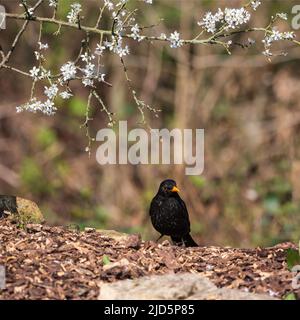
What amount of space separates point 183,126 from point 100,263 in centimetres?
546

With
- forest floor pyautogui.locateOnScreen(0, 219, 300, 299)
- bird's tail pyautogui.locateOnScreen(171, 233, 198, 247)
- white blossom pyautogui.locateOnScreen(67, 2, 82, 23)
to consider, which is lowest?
forest floor pyautogui.locateOnScreen(0, 219, 300, 299)

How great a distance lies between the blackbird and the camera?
6.80m

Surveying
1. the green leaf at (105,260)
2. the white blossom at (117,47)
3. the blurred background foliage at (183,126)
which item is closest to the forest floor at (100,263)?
the green leaf at (105,260)

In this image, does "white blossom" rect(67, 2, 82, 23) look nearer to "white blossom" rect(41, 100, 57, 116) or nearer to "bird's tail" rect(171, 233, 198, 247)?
"white blossom" rect(41, 100, 57, 116)

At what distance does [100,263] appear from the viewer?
16.5 feet

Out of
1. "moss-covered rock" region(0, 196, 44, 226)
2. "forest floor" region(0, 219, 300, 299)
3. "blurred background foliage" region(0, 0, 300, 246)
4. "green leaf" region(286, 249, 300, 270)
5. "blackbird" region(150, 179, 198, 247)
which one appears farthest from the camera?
"blurred background foliage" region(0, 0, 300, 246)

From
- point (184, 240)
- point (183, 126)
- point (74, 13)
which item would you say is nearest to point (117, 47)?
point (74, 13)

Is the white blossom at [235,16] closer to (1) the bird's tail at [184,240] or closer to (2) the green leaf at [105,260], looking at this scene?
(2) the green leaf at [105,260]

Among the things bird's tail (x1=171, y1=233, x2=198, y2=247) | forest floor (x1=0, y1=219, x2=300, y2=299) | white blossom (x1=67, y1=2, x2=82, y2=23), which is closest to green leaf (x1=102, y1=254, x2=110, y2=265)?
forest floor (x1=0, y1=219, x2=300, y2=299)

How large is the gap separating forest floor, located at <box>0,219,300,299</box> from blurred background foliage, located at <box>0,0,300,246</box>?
12.5 ft

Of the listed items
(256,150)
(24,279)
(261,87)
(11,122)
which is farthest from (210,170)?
(24,279)

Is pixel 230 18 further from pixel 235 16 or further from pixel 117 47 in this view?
pixel 117 47

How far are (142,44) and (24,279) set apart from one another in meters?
6.86

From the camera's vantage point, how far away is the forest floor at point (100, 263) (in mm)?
4652
